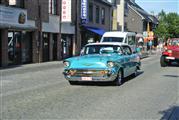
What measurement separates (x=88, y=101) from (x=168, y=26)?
7764cm

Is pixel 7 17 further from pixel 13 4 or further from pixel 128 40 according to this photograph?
pixel 128 40

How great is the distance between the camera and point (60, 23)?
34.0 metres

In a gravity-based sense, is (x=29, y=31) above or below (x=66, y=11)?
below

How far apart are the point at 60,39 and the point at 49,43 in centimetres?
196

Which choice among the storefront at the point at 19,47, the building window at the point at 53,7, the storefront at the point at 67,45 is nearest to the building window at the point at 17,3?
the storefront at the point at 19,47

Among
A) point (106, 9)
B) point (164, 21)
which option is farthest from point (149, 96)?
point (164, 21)

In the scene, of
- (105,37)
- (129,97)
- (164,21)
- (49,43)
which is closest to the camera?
(129,97)

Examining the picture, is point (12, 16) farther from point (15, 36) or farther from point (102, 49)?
point (102, 49)

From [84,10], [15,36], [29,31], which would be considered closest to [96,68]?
[15,36]

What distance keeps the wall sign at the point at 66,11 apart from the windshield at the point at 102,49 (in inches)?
714

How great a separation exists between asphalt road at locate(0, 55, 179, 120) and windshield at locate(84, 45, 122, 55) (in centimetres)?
156

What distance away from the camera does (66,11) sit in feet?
113

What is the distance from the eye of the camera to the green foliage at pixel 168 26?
268ft

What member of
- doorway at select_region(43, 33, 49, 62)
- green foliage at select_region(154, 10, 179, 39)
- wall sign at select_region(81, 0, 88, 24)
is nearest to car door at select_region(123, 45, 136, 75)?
doorway at select_region(43, 33, 49, 62)
